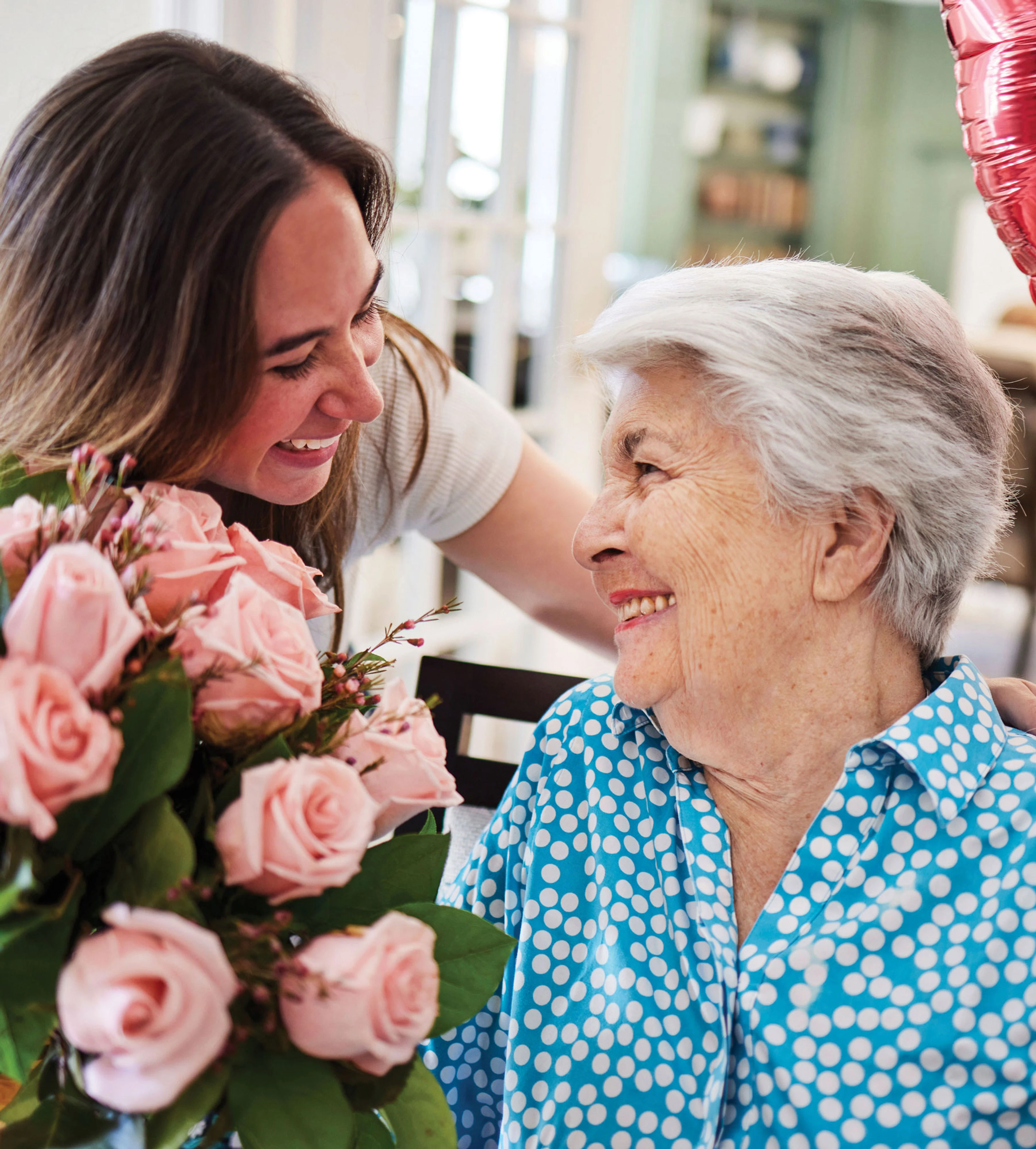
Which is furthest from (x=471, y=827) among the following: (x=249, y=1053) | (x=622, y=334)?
(x=249, y=1053)

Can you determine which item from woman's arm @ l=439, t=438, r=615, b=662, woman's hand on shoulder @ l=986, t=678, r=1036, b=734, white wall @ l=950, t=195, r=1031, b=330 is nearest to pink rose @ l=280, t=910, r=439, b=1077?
woman's hand on shoulder @ l=986, t=678, r=1036, b=734

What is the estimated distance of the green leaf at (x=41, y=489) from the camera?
0.81 m

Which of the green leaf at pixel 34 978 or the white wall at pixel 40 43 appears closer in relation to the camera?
the green leaf at pixel 34 978

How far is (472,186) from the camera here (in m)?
2.95

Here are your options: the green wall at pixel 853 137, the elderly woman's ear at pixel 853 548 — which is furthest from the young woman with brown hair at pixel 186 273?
the green wall at pixel 853 137

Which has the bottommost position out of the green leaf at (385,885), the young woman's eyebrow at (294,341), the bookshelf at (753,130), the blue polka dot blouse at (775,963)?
the blue polka dot blouse at (775,963)

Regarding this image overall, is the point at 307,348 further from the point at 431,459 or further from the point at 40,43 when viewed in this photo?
the point at 40,43

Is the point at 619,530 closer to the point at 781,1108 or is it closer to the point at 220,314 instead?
the point at 220,314

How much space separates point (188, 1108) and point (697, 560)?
2.18 ft

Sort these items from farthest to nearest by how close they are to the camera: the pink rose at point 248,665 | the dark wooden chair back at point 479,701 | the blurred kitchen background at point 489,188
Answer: the blurred kitchen background at point 489,188
the dark wooden chair back at point 479,701
the pink rose at point 248,665

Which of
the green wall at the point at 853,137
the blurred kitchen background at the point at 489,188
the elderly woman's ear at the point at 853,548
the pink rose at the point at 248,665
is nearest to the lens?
the pink rose at the point at 248,665

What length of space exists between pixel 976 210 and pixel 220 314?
26.2ft

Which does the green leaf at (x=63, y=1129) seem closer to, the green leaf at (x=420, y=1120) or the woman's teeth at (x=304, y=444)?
the green leaf at (x=420, y=1120)

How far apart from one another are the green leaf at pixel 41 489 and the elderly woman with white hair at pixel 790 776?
536 millimetres
